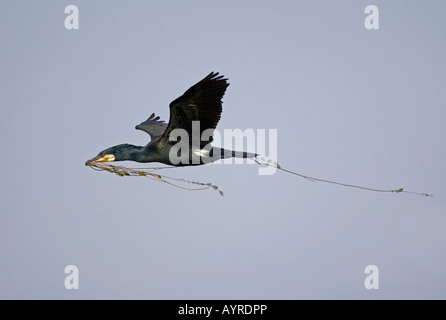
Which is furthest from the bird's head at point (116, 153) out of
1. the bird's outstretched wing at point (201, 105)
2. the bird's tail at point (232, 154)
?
the bird's tail at point (232, 154)

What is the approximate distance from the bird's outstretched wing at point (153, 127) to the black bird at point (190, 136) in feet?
6.52

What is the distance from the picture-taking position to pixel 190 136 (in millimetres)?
14461

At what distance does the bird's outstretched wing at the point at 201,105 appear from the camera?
13523 mm

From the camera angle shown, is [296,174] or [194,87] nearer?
[296,174]

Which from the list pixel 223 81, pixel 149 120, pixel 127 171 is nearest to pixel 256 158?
pixel 223 81

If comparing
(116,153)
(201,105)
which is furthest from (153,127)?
(201,105)

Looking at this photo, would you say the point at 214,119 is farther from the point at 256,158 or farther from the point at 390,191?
the point at 390,191

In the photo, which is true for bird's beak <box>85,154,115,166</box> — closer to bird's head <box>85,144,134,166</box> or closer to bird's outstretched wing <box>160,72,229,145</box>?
bird's head <box>85,144,134,166</box>

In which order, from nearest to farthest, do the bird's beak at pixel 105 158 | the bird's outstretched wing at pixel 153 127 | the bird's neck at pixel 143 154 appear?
the bird's beak at pixel 105 158 → the bird's neck at pixel 143 154 → the bird's outstretched wing at pixel 153 127

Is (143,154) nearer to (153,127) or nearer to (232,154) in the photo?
(232,154)

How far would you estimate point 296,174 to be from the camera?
1208 centimetres

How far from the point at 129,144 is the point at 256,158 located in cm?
296

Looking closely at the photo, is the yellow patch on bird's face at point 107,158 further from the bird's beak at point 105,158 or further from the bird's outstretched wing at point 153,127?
the bird's outstretched wing at point 153,127

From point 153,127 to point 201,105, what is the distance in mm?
4098
